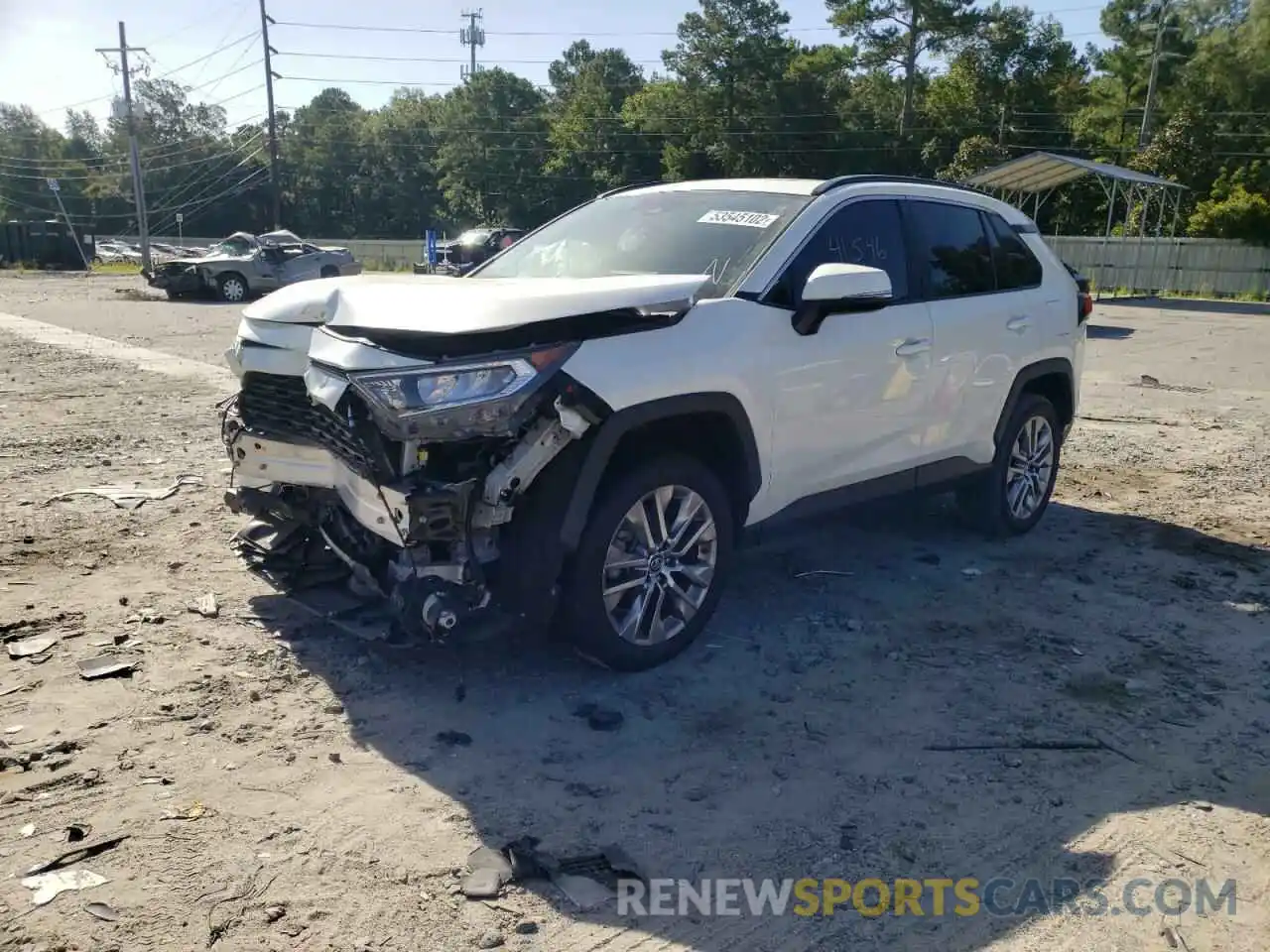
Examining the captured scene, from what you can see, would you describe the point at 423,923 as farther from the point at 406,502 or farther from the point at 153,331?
the point at 153,331

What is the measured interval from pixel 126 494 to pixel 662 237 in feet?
13.4

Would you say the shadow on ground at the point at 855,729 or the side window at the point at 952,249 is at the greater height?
the side window at the point at 952,249

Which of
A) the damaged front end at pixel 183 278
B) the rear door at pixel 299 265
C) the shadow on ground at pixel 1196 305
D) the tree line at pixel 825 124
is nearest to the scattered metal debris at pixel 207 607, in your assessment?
the rear door at pixel 299 265

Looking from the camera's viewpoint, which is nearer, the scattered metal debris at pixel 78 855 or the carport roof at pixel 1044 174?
the scattered metal debris at pixel 78 855

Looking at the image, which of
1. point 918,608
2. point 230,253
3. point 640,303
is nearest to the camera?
point 640,303

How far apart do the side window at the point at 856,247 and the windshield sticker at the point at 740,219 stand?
23 centimetres

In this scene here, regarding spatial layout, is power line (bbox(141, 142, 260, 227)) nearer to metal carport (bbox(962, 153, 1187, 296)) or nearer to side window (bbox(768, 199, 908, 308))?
metal carport (bbox(962, 153, 1187, 296))

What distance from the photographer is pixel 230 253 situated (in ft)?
86.2

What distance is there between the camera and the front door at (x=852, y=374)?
14.9 feet

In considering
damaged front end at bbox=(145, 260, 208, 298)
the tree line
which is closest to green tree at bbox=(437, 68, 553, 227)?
the tree line

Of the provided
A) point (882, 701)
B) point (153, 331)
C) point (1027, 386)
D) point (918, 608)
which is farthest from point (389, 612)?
point (153, 331)

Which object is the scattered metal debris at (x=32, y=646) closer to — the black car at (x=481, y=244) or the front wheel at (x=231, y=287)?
the front wheel at (x=231, y=287)

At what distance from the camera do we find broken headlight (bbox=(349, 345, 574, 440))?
11.6 ft

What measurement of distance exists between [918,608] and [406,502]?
2.72 meters
